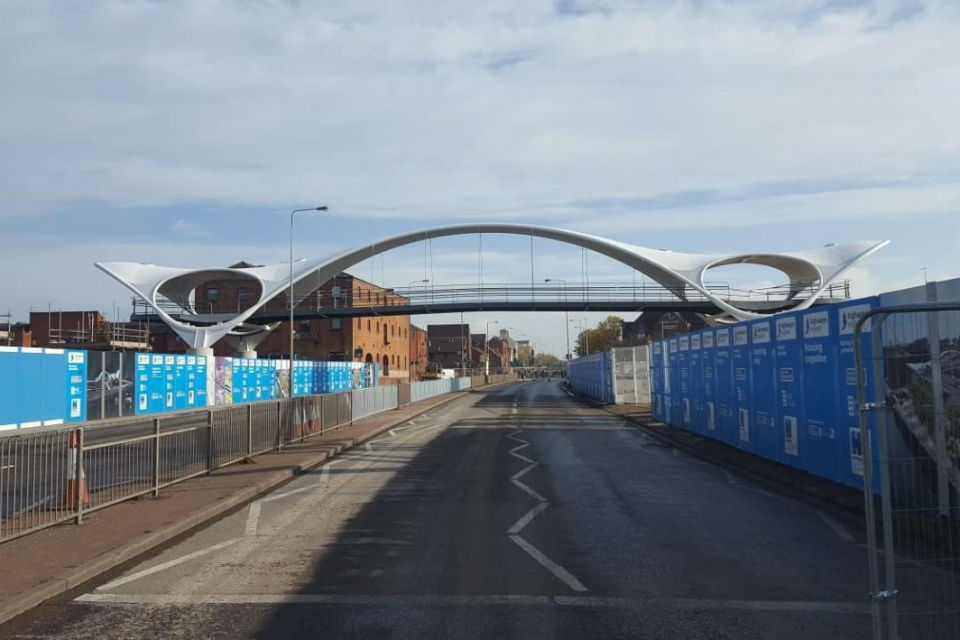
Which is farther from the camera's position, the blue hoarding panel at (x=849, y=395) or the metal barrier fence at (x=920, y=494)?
the blue hoarding panel at (x=849, y=395)

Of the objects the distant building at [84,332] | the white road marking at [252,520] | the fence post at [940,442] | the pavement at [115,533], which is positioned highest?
the distant building at [84,332]

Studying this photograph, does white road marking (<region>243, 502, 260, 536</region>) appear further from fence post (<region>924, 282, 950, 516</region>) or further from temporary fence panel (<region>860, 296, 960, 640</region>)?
fence post (<region>924, 282, 950, 516</region>)

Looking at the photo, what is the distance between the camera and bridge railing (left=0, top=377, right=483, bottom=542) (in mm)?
9336

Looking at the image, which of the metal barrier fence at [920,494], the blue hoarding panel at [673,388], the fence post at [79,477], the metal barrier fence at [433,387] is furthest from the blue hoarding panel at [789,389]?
the metal barrier fence at [433,387]

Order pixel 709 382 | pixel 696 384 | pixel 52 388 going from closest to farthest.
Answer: pixel 709 382
pixel 696 384
pixel 52 388

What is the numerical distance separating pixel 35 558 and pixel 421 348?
11289 cm

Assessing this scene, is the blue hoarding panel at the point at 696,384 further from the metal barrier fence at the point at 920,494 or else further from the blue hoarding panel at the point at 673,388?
the metal barrier fence at the point at 920,494

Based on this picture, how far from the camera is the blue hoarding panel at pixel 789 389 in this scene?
15289mm

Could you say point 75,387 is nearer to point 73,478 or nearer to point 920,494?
point 73,478

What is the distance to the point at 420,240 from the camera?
245ft

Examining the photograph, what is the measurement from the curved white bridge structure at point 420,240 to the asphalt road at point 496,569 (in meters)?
59.7

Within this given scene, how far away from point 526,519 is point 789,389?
7.60m

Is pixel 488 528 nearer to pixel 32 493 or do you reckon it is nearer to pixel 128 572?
pixel 128 572

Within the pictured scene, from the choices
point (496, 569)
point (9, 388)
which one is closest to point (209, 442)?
point (496, 569)
